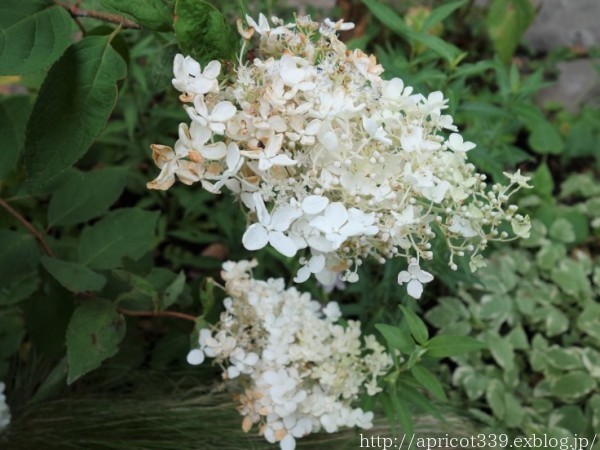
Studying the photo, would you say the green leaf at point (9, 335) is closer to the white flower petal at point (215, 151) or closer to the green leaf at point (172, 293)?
the green leaf at point (172, 293)

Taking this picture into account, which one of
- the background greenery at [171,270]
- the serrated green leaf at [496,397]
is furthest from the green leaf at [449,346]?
the serrated green leaf at [496,397]

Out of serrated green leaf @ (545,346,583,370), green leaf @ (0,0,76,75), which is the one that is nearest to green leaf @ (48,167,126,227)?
green leaf @ (0,0,76,75)

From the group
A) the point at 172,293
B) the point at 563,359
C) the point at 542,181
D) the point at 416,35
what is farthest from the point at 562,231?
the point at 172,293

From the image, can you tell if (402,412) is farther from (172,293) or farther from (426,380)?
(172,293)

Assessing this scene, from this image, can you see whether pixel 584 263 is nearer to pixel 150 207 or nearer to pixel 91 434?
pixel 150 207

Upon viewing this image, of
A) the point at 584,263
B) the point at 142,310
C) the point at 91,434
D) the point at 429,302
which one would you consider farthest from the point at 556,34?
the point at 91,434

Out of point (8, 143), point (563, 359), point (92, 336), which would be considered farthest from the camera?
point (563, 359)

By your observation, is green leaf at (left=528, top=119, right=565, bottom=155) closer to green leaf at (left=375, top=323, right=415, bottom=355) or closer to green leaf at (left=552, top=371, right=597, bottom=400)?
green leaf at (left=552, top=371, right=597, bottom=400)
